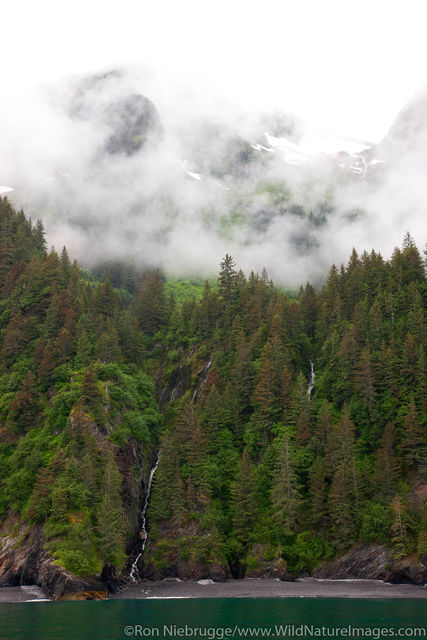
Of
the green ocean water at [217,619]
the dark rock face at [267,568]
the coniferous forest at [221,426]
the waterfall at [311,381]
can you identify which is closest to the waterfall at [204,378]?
the coniferous forest at [221,426]

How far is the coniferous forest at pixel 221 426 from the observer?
84.1 meters

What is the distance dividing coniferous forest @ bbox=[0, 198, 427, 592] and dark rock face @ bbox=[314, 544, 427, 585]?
3.28 ft

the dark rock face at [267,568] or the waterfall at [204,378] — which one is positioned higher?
the waterfall at [204,378]

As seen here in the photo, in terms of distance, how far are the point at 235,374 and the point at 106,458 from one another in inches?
1299

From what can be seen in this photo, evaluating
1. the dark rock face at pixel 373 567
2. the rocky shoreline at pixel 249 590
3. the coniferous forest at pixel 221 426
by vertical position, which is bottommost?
the rocky shoreline at pixel 249 590

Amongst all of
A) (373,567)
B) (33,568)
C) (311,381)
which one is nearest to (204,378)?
(311,381)

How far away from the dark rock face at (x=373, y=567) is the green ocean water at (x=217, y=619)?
1297 cm

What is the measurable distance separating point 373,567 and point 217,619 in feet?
120

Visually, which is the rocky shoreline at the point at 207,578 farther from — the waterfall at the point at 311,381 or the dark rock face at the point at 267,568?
the waterfall at the point at 311,381

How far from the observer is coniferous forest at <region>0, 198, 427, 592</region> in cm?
8412

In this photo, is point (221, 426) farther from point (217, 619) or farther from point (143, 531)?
point (217, 619)

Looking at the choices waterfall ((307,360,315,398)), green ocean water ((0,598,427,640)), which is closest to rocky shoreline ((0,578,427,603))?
green ocean water ((0,598,427,640))

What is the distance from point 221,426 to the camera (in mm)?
106000

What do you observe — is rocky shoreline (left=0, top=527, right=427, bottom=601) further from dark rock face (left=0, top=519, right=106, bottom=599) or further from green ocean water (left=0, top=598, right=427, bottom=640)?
green ocean water (left=0, top=598, right=427, bottom=640)
